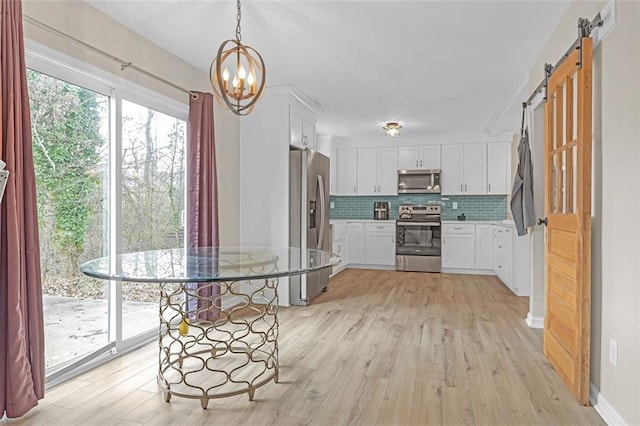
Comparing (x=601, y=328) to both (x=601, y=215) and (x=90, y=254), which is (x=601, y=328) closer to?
(x=601, y=215)

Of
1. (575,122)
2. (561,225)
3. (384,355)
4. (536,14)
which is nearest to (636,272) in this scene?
(561,225)

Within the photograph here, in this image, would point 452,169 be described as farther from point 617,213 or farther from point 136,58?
point 136,58

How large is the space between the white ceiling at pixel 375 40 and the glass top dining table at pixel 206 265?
63.8 inches

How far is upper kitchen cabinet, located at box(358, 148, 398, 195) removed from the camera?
733 cm

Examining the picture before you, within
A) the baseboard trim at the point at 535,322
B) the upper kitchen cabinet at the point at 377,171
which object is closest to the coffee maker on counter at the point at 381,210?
the upper kitchen cabinet at the point at 377,171

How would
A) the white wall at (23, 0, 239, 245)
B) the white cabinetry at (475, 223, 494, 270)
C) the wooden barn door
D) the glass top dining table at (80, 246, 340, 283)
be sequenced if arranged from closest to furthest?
the glass top dining table at (80, 246, 340, 283), the wooden barn door, the white wall at (23, 0, 239, 245), the white cabinetry at (475, 223, 494, 270)

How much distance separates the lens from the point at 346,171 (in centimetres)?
761

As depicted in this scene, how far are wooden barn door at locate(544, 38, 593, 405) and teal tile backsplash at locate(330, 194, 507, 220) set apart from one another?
440cm

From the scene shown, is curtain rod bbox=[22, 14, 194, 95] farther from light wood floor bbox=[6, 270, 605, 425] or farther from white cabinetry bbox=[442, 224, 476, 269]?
white cabinetry bbox=[442, 224, 476, 269]

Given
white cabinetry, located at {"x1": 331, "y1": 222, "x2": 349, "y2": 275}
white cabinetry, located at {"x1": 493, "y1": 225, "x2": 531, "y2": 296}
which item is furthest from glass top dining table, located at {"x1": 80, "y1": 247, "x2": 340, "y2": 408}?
white cabinetry, located at {"x1": 331, "y1": 222, "x2": 349, "y2": 275}

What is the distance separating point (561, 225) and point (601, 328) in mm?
650

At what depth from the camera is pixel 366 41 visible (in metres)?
3.18

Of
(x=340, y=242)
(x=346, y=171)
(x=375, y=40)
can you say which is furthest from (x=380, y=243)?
(x=375, y=40)

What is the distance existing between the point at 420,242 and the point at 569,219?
4577 millimetres
